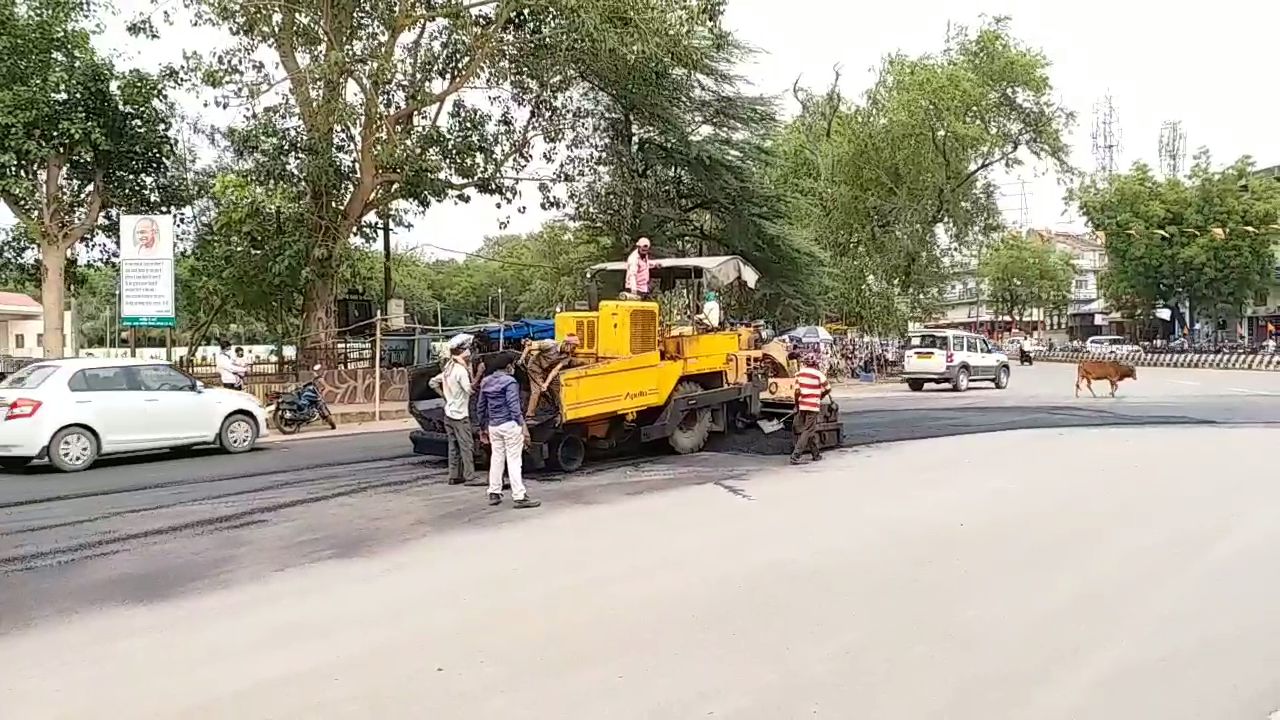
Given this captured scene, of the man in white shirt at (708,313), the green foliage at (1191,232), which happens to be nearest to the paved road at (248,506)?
the man in white shirt at (708,313)

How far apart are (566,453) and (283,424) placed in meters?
6.94

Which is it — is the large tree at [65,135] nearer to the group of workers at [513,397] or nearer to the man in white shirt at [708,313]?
the group of workers at [513,397]

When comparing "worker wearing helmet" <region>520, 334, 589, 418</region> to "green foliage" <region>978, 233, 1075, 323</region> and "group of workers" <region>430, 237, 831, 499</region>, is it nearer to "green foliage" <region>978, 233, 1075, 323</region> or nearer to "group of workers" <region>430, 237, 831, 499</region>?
"group of workers" <region>430, 237, 831, 499</region>

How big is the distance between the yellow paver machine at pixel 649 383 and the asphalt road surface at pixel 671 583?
70 centimetres

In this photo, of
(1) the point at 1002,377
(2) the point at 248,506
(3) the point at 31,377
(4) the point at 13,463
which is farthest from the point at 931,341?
(4) the point at 13,463

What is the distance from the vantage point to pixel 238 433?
48.2ft

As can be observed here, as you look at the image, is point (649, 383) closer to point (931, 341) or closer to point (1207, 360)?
point (931, 341)

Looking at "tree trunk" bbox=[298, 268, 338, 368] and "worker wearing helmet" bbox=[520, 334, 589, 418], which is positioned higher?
"tree trunk" bbox=[298, 268, 338, 368]

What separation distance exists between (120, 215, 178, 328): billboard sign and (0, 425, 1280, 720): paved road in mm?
12092

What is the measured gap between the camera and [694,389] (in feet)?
46.3

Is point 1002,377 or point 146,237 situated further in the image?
point 1002,377

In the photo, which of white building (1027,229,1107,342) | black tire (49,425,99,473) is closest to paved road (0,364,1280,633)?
black tire (49,425,99,473)

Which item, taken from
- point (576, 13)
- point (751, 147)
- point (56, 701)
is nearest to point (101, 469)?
point (56, 701)

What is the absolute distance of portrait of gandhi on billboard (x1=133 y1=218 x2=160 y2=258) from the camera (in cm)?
1845
